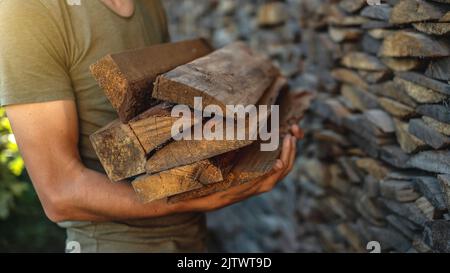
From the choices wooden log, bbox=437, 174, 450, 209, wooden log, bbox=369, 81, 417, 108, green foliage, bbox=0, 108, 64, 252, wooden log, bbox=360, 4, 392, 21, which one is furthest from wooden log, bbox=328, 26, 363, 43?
green foliage, bbox=0, 108, 64, 252

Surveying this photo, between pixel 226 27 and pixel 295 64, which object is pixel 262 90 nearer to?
pixel 295 64

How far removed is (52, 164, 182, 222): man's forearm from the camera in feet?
5.86

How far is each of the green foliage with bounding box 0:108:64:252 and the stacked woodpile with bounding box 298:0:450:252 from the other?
1.70 meters

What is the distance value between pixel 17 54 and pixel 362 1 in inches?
56.6

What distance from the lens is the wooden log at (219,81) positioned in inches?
64.4

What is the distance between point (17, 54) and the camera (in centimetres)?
169

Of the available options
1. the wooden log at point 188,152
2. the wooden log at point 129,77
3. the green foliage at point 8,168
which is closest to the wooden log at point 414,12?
the wooden log at point 188,152

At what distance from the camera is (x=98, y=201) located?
1814mm

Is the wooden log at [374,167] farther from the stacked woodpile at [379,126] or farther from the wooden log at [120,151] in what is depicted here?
the wooden log at [120,151]

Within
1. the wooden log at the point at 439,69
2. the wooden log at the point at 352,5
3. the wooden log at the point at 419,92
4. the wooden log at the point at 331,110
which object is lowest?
the wooden log at the point at 331,110

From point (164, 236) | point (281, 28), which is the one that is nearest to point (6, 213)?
point (164, 236)

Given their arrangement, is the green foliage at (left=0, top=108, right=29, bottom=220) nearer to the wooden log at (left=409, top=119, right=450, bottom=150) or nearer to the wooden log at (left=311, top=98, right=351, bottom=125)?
the wooden log at (left=311, top=98, right=351, bottom=125)

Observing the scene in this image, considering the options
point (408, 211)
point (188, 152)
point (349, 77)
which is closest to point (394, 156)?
point (408, 211)

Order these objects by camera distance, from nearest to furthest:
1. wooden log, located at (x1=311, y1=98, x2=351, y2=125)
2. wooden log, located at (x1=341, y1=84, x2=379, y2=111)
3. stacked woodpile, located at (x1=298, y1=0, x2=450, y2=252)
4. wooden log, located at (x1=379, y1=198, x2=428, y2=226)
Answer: stacked woodpile, located at (x1=298, y1=0, x2=450, y2=252) < wooden log, located at (x1=379, y1=198, x2=428, y2=226) < wooden log, located at (x1=341, y1=84, x2=379, y2=111) < wooden log, located at (x1=311, y1=98, x2=351, y2=125)
